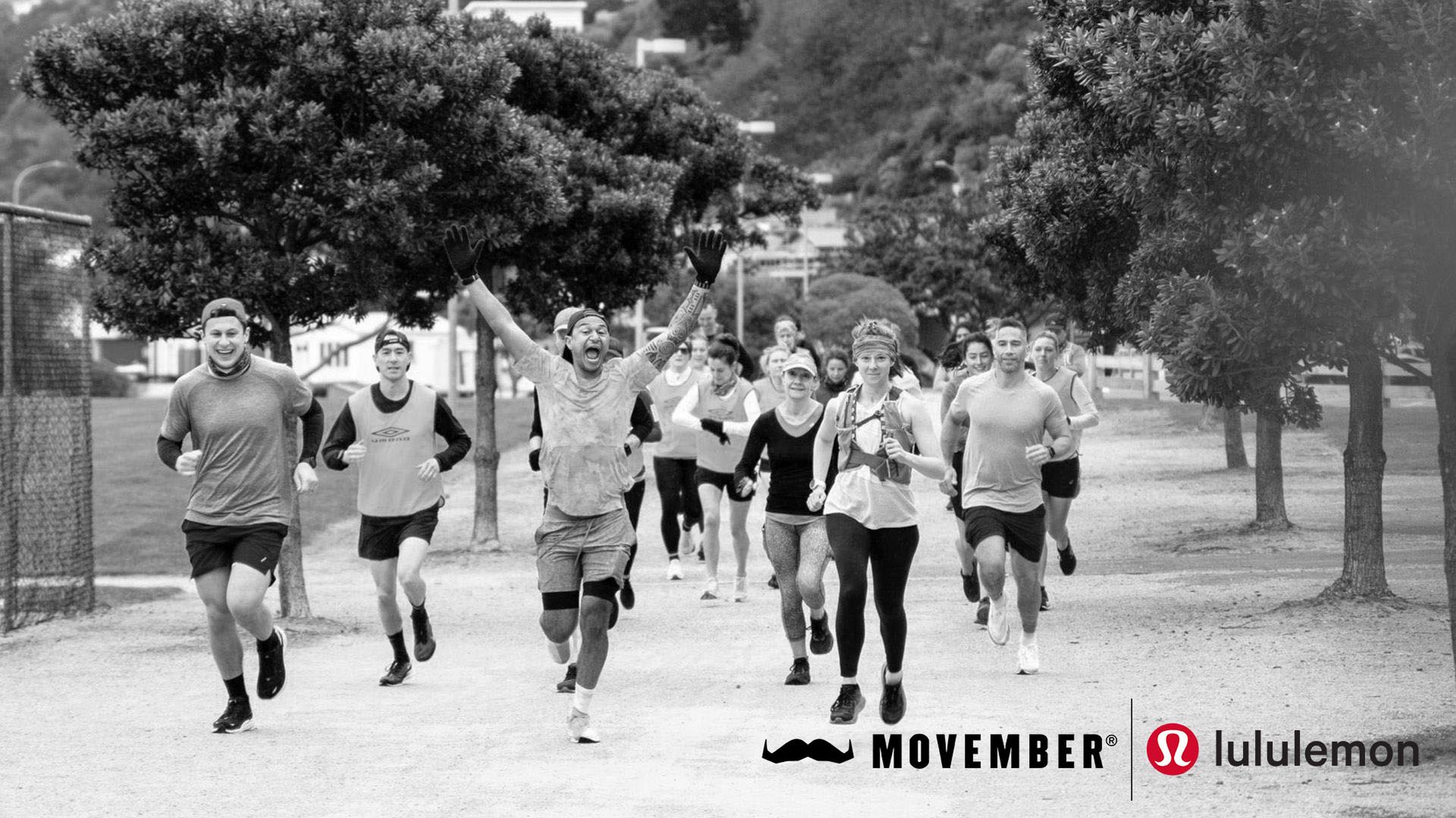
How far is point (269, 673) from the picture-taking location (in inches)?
350

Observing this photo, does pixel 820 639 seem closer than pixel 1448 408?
No

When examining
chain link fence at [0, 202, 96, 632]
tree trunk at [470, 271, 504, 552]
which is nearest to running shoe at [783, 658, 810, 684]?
chain link fence at [0, 202, 96, 632]

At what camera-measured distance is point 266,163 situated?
12.3 metres

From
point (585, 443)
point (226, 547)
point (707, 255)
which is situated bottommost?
point (226, 547)

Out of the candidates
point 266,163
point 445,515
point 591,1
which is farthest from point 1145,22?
point 591,1

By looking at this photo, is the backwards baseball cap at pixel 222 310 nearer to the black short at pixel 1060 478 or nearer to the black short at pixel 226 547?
the black short at pixel 226 547

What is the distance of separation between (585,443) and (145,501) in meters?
17.0

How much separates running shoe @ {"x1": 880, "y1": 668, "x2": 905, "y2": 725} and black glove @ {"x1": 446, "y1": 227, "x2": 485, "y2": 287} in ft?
8.68

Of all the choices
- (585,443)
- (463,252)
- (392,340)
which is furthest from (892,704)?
(392,340)

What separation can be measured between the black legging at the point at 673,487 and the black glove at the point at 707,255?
6.33 m

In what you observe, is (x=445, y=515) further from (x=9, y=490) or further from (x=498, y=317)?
(x=498, y=317)

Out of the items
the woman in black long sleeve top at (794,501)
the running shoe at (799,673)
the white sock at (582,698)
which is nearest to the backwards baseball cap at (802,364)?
the woman in black long sleeve top at (794,501)

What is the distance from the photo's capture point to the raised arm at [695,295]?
821cm

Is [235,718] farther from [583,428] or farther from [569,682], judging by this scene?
[583,428]
